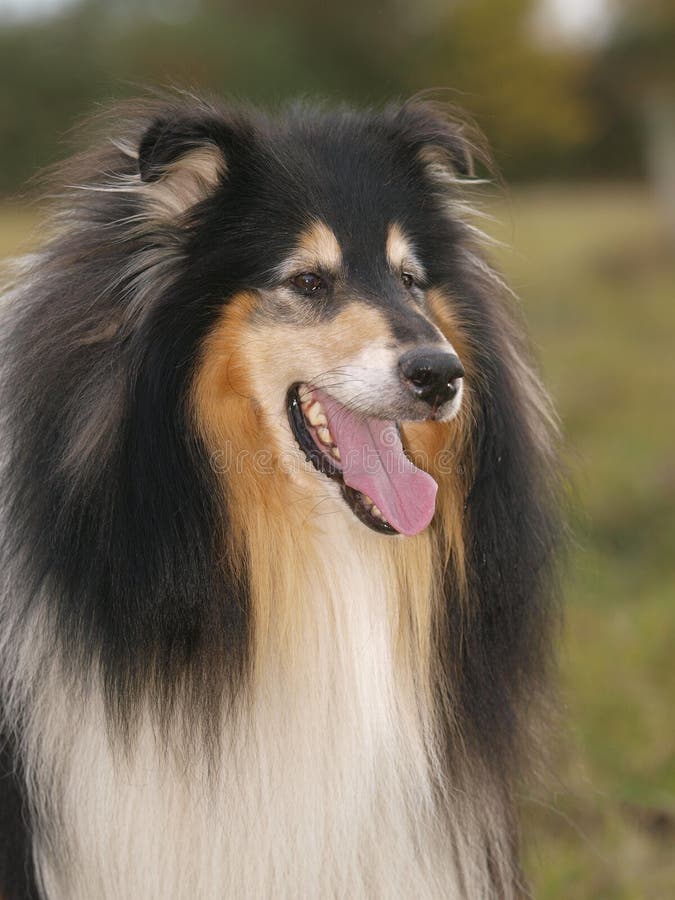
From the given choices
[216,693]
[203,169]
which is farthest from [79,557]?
[203,169]

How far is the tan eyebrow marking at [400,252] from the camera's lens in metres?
2.72

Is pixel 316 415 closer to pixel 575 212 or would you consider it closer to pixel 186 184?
pixel 186 184

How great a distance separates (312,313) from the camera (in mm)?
2660

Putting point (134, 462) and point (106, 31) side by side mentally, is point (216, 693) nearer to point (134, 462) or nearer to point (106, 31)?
point (134, 462)

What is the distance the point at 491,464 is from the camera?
2699mm

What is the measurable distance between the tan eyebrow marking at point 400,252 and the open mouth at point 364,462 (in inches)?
13.9

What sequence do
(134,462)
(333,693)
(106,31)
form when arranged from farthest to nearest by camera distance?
(106,31) < (333,693) < (134,462)

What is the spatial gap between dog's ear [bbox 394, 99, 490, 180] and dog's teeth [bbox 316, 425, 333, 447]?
0.72 meters

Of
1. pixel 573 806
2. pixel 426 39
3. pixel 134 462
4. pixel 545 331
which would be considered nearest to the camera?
pixel 134 462

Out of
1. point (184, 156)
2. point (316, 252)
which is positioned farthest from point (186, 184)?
point (316, 252)

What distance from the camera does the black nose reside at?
2.49 meters

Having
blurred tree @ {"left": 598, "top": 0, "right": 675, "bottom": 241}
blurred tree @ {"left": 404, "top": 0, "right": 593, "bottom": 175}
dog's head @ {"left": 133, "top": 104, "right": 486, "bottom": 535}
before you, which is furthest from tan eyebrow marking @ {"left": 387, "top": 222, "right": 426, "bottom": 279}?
blurred tree @ {"left": 404, "top": 0, "right": 593, "bottom": 175}

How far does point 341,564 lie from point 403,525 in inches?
7.1

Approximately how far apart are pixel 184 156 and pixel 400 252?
534 millimetres
